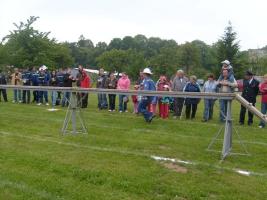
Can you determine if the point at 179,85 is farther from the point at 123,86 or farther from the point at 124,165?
the point at 124,165

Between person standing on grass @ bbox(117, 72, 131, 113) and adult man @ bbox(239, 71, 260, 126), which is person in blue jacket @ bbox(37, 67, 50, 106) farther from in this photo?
adult man @ bbox(239, 71, 260, 126)

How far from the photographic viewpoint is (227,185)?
7.16 metres

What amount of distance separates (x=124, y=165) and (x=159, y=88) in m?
9.59

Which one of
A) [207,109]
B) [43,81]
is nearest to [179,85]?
[207,109]

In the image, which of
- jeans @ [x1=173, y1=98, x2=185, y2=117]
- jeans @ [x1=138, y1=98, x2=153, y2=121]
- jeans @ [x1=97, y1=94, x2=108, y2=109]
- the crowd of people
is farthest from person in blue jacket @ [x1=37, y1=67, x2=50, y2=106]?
jeans @ [x1=138, y1=98, x2=153, y2=121]

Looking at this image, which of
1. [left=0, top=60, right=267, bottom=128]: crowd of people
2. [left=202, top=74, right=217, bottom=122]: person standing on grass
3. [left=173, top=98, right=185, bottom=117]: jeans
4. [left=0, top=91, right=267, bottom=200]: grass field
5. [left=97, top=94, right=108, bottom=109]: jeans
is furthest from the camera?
[left=97, top=94, right=108, bottom=109]: jeans

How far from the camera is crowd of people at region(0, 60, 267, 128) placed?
48.7 feet

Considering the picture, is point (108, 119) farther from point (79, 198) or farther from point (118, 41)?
point (118, 41)

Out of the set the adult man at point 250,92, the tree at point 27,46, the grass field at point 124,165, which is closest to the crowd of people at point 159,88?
the adult man at point 250,92

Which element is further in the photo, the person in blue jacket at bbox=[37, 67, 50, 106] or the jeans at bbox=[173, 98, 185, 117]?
the person in blue jacket at bbox=[37, 67, 50, 106]

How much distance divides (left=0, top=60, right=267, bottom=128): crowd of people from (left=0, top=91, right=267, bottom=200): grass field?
1654 millimetres

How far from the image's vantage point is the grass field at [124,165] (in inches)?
266

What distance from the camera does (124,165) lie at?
27.3 ft

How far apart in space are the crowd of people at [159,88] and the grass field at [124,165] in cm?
165
